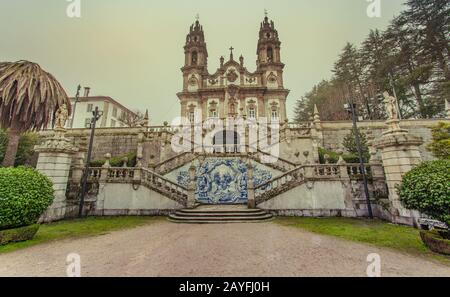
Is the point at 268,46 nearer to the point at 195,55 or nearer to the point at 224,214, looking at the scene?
the point at 195,55

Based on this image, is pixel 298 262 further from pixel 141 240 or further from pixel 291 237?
pixel 141 240

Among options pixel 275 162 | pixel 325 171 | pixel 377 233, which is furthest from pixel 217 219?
pixel 275 162

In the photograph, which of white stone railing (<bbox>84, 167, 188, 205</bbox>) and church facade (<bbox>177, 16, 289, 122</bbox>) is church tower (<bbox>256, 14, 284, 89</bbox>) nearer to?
church facade (<bbox>177, 16, 289, 122</bbox>)

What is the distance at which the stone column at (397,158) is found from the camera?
8875mm

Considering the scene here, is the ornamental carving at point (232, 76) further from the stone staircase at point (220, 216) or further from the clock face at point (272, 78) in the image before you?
the stone staircase at point (220, 216)

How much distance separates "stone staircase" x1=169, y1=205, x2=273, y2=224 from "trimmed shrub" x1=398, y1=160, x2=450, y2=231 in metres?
5.80

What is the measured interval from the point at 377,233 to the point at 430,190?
2718 millimetres

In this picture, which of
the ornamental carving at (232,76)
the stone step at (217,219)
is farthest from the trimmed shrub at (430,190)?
the ornamental carving at (232,76)

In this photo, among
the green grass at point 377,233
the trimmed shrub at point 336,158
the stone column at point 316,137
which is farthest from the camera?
the stone column at point 316,137

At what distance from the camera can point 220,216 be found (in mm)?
9891

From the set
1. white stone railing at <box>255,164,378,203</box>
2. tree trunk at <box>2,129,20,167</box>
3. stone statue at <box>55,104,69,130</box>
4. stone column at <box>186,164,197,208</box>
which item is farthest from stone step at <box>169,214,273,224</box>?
tree trunk at <box>2,129,20,167</box>

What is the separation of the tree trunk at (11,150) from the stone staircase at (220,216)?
8742mm

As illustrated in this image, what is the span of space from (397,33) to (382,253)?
38.0m
